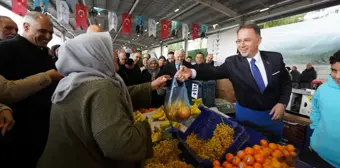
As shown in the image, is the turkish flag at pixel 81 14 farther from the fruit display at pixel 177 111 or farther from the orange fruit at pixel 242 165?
the orange fruit at pixel 242 165

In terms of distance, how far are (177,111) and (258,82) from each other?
823 millimetres

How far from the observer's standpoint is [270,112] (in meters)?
1.71

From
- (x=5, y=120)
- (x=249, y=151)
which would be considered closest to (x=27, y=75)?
(x=5, y=120)

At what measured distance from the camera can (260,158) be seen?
1136 mm

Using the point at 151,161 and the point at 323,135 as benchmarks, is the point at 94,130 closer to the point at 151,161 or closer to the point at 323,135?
the point at 151,161

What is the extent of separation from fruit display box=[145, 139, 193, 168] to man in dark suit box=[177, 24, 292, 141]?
61 cm

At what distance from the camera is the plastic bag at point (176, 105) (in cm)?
154

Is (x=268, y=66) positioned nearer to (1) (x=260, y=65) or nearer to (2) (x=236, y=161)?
(1) (x=260, y=65)

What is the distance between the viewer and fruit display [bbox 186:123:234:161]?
4.02ft

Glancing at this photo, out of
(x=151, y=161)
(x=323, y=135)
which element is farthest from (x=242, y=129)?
(x=323, y=135)

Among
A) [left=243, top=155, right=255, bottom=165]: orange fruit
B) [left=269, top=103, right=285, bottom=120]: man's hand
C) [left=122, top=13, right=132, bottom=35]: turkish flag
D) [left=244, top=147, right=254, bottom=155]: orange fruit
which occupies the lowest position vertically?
[left=243, top=155, right=255, bottom=165]: orange fruit

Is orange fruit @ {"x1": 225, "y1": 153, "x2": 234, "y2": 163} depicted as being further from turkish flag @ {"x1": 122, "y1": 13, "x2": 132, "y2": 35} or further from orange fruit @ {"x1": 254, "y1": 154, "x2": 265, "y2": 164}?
turkish flag @ {"x1": 122, "y1": 13, "x2": 132, "y2": 35}

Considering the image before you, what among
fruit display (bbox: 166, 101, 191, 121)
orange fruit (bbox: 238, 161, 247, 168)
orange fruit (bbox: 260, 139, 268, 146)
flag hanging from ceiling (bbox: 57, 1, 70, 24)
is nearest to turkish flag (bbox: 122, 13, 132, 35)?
flag hanging from ceiling (bbox: 57, 1, 70, 24)

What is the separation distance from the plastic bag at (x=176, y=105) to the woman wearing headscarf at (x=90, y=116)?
0.55 metres
